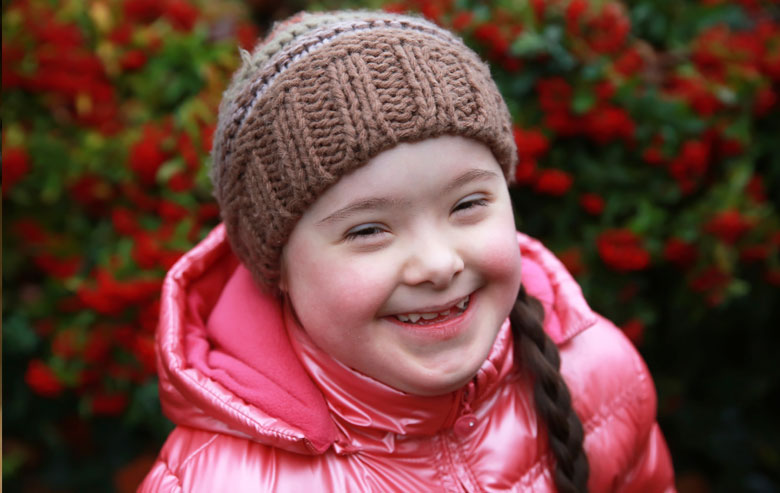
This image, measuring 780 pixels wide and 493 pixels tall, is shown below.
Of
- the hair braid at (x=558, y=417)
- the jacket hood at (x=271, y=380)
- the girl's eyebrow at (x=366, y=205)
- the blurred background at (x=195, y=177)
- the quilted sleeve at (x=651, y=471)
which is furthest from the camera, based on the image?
the blurred background at (x=195, y=177)

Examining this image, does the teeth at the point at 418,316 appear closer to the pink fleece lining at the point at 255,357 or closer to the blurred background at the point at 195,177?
the pink fleece lining at the point at 255,357

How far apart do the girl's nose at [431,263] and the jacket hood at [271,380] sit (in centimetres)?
26

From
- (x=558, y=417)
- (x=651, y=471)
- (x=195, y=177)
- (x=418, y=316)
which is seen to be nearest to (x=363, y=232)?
(x=418, y=316)

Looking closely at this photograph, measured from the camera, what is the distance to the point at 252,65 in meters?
1.45

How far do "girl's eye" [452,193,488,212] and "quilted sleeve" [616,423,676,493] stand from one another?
821 millimetres

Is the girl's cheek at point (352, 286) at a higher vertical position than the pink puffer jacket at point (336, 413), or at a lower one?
higher

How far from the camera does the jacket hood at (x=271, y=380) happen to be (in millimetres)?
1397

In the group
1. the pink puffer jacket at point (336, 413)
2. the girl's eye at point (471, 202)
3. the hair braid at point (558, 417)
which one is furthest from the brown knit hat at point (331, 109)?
the hair braid at point (558, 417)

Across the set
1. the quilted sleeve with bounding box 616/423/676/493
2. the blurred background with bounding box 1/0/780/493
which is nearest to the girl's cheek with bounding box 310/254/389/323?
the quilted sleeve with bounding box 616/423/676/493

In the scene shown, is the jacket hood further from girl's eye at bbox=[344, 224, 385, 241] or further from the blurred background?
the blurred background

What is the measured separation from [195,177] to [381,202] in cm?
127

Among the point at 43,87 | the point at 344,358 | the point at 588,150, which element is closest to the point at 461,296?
the point at 344,358

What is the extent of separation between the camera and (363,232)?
1.31 metres

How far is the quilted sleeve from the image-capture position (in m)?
1.74
